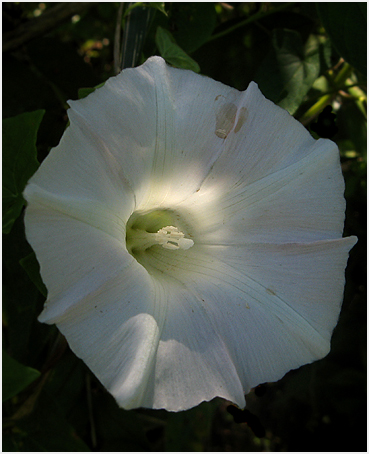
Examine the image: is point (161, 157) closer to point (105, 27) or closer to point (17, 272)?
point (17, 272)

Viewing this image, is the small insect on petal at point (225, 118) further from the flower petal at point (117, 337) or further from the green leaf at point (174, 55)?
the flower petal at point (117, 337)

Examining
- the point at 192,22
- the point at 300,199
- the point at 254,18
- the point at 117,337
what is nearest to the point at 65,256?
the point at 117,337

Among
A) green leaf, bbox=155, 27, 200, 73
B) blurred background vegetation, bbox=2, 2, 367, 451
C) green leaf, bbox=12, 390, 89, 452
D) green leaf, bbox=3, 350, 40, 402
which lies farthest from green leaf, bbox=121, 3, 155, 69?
green leaf, bbox=12, 390, 89, 452

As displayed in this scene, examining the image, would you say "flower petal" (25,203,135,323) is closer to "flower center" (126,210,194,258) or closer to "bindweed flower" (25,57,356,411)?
"bindweed flower" (25,57,356,411)

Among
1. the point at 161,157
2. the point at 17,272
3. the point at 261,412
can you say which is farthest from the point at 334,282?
the point at 261,412

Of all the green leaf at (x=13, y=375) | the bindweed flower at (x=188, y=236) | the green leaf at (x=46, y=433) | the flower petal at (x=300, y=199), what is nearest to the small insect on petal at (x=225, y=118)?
the bindweed flower at (x=188, y=236)

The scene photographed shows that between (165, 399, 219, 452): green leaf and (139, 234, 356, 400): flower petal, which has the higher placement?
(139, 234, 356, 400): flower petal

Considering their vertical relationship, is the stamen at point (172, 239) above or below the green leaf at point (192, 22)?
below
